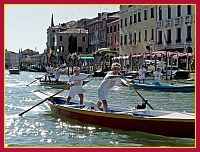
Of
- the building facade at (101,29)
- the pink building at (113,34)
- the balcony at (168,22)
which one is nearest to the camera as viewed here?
the balcony at (168,22)

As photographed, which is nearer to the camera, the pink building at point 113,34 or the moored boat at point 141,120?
the moored boat at point 141,120

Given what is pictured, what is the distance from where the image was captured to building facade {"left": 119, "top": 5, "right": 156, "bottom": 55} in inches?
1662

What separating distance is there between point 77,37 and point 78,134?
7125 centimetres

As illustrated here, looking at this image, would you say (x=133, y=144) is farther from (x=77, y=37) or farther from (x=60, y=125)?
(x=77, y=37)

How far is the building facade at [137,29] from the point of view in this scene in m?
42.2

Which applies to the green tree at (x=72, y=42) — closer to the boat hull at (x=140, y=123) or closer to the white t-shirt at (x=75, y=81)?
the white t-shirt at (x=75, y=81)

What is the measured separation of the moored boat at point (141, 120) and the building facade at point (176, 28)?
25152 millimetres

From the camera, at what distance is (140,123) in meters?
9.02

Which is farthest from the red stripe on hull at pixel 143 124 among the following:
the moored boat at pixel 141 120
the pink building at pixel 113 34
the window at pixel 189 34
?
the pink building at pixel 113 34

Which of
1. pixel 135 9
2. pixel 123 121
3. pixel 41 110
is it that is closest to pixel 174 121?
pixel 123 121

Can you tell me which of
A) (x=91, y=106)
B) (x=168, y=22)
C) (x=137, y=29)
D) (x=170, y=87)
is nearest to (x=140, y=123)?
(x=91, y=106)

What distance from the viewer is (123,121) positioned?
9.32 metres

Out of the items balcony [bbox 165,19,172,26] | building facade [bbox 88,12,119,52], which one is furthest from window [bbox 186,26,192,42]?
building facade [bbox 88,12,119,52]

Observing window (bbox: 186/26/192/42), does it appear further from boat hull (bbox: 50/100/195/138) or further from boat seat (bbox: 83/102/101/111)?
boat hull (bbox: 50/100/195/138)
